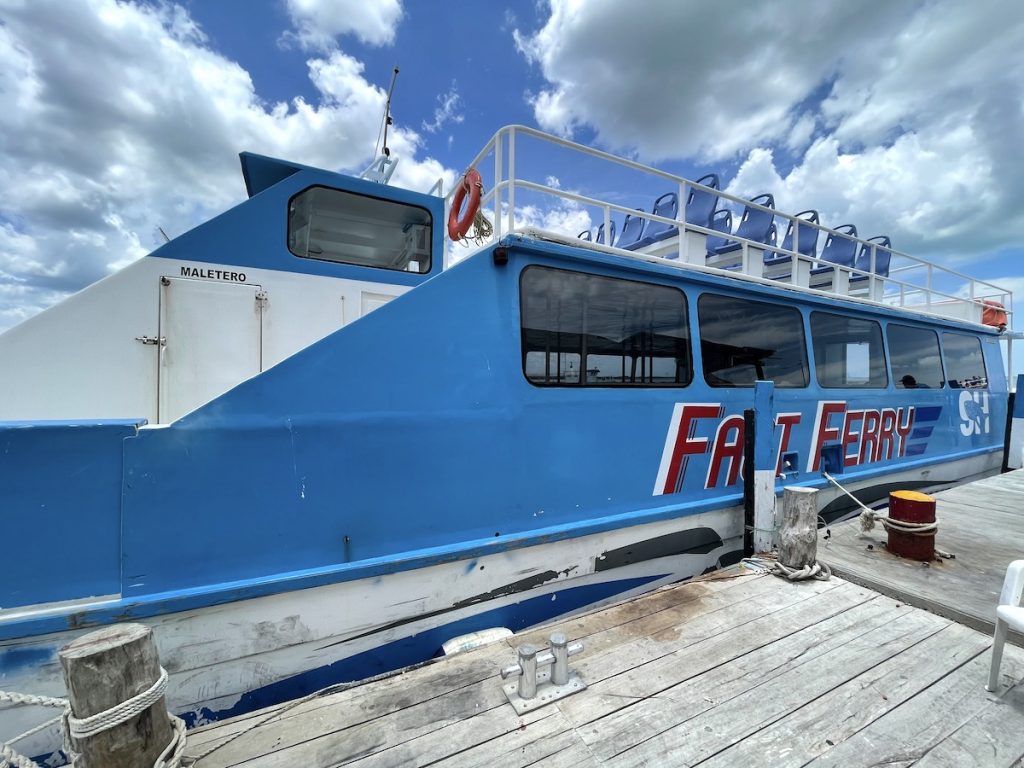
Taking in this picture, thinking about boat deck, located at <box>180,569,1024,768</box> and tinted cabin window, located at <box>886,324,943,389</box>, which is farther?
tinted cabin window, located at <box>886,324,943,389</box>

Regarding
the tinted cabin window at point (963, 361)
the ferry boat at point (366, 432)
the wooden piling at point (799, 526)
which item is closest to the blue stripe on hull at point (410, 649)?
the ferry boat at point (366, 432)

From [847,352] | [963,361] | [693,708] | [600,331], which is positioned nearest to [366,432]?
[600,331]

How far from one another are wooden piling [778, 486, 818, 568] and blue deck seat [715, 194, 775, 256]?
3.02 m

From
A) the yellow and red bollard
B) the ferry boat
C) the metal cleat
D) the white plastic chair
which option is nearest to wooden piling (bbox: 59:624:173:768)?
the ferry boat

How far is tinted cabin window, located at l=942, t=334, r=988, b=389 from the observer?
20.7 feet

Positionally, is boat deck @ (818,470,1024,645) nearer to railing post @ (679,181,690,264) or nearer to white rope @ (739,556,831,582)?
white rope @ (739,556,831,582)

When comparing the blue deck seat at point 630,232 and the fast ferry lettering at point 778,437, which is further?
the blue deck seat at point 630,232

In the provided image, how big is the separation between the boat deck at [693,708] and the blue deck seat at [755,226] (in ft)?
12.7

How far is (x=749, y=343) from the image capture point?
13.2 feet

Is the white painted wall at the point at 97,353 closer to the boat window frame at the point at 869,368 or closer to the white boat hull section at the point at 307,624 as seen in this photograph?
the white boat hull section at the point at 307,624

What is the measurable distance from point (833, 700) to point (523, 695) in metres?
1.38

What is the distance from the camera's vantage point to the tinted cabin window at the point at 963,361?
6.30m

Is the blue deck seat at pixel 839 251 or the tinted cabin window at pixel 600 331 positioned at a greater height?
the blue deck seat at pixel 839 251

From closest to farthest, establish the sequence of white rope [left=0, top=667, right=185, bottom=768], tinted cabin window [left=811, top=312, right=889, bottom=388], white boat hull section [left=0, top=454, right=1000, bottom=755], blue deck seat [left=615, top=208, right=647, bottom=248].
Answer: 1. white rope [left=0, top=667, right=185, bottom=768]
2. white boat hull section [left=0, top=454, right=1000, bottom=755]
3. tinted cabin window [left=811, top=312, right=889, bottom=388]
4. blue deck seat [left=615, top=208, right=647, bottom=248]
